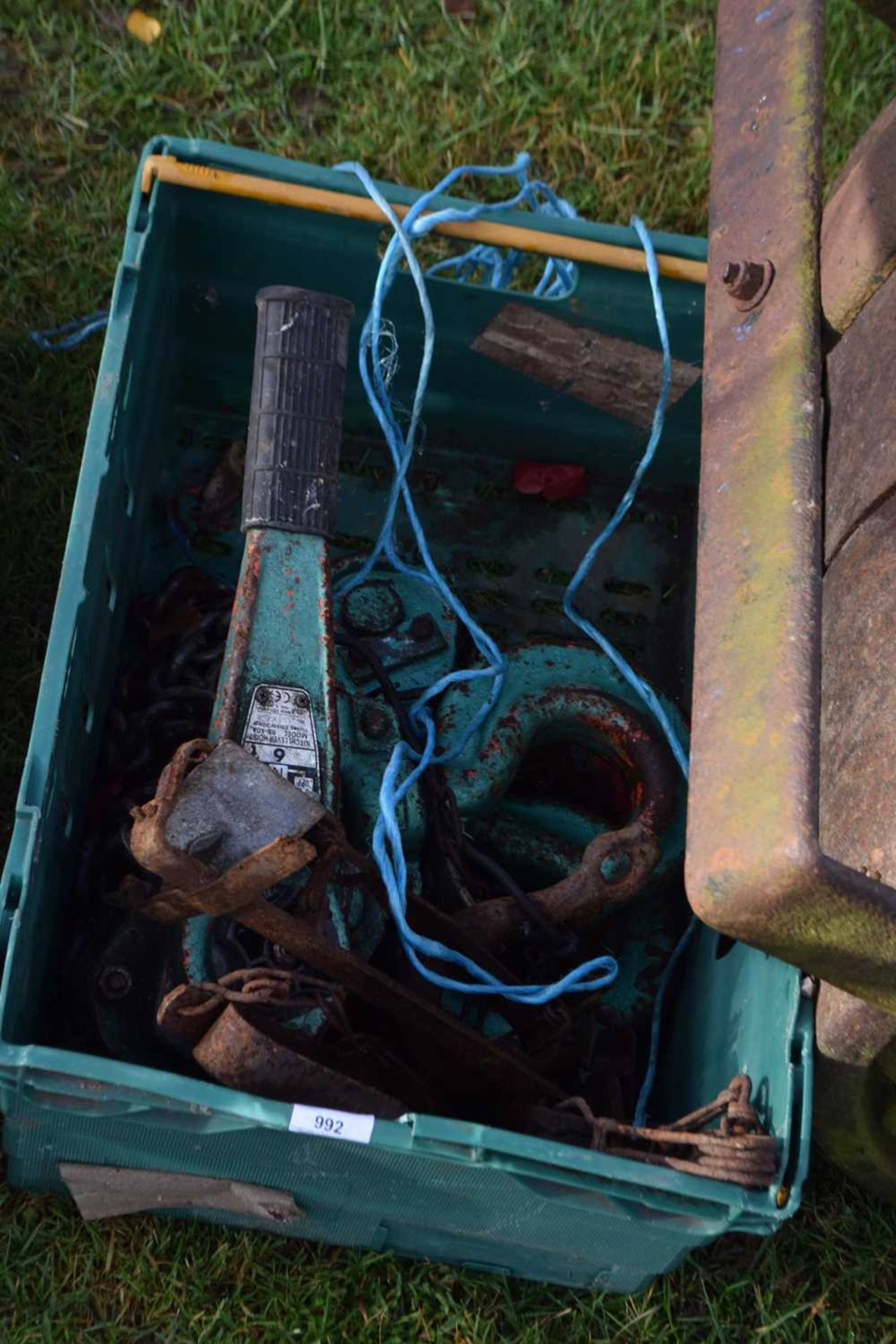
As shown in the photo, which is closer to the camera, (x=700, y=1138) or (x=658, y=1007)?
(x=700, y=1138)

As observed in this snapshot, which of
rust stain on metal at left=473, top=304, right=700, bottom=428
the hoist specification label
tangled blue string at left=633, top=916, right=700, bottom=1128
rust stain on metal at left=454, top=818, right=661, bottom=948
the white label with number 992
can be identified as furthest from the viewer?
rust stain on metal at left=473, top=304, right=700, bottom=428

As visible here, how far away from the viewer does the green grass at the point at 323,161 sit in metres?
2.11

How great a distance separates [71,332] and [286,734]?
1139 mm

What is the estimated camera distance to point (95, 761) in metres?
2.04

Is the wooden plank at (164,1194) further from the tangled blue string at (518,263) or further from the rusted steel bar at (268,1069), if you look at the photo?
the tangled blue string at (518,263)

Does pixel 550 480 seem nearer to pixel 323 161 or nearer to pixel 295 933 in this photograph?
pixel 323 161

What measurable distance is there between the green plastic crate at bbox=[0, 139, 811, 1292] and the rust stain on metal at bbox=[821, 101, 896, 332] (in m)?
0.23

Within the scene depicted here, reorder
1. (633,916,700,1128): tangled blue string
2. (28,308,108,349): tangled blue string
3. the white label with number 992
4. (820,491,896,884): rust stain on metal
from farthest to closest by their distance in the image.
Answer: (28,308,108,349): tangled blue string, (633,916,700,1128): tangled blue string, (820,491,896,884): rust stain on metal, the white label with number 992

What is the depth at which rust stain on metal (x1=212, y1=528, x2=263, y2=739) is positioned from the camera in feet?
6.04

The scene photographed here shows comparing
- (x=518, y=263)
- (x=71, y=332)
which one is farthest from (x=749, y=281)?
(x=71, y=332)

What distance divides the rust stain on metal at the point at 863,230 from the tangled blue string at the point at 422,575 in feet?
0.82

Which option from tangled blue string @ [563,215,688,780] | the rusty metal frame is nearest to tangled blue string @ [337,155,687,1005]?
tangled blue string @ [563,215,688,780]

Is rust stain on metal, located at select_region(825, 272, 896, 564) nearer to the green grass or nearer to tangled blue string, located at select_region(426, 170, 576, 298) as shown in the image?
tangled blue string, located at select_region(426, 170, 576, 298)

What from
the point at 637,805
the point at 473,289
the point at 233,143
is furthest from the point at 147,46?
the point at 637,805
